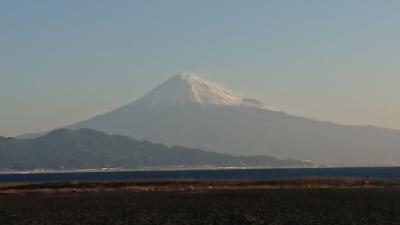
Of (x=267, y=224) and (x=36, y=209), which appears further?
(x=36, y=209)

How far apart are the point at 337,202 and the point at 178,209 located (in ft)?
41.2

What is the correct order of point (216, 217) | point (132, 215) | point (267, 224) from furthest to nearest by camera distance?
point (132, 215), point (216, 217), point (267, 224)

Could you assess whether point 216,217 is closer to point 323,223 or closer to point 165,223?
point 165,223

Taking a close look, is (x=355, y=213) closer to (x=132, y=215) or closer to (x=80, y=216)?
(x=132, y=215)

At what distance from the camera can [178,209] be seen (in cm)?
5406

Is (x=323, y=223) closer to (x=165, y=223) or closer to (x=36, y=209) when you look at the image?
(x=165, y=223)

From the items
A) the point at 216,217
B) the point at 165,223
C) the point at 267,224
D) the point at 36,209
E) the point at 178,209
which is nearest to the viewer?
the point at 267,224

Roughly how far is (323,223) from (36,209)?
26201 mm

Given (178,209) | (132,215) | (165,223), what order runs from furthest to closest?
(178,209) < (132,215) < (165,223)

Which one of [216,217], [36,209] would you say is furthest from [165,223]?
[36,209]

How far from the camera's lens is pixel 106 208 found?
56.7 m

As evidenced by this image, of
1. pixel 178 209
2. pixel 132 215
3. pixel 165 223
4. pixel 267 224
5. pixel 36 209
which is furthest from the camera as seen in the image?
pixel 36 209

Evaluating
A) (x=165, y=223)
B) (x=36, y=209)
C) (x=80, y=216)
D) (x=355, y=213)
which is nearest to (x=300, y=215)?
(x=355, y=213)

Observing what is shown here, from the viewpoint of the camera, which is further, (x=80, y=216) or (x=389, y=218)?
(x=80, y=216)
